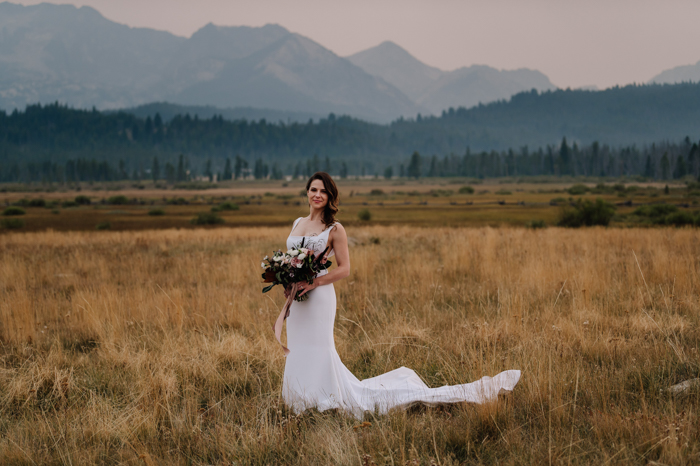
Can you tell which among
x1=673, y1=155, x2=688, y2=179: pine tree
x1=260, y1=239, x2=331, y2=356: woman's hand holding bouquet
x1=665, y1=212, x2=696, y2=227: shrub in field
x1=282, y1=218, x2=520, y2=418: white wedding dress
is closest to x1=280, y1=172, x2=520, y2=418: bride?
x1=282, y1=218, x2=520, y2=418: white wedding dress

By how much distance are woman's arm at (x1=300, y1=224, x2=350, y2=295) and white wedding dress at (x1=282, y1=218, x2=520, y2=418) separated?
84 mm

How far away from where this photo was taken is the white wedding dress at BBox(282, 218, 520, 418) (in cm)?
452

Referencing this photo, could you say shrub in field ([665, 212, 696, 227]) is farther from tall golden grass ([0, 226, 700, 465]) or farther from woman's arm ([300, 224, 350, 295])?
woman's arm ([300, 224, 350, 295])

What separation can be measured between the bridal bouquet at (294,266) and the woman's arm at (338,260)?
0.32ft

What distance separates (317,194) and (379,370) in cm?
253

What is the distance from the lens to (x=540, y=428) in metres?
4.13

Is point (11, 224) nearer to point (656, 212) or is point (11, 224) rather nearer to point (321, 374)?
point (321, 374)

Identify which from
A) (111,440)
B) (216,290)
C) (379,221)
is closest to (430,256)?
(216,290)

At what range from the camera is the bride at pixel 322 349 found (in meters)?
4.46

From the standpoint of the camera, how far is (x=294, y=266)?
13.5 feet

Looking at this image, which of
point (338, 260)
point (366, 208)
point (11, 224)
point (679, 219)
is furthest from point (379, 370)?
point (366, 208)

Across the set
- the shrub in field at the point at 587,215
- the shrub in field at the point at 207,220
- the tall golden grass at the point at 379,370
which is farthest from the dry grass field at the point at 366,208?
the tall golden grass at the point at 379,370

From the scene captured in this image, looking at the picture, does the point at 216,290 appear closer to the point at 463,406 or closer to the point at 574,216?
the point at 463,406

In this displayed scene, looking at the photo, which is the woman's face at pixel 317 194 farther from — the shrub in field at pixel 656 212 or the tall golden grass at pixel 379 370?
the shrub in field at pixel 656 212
